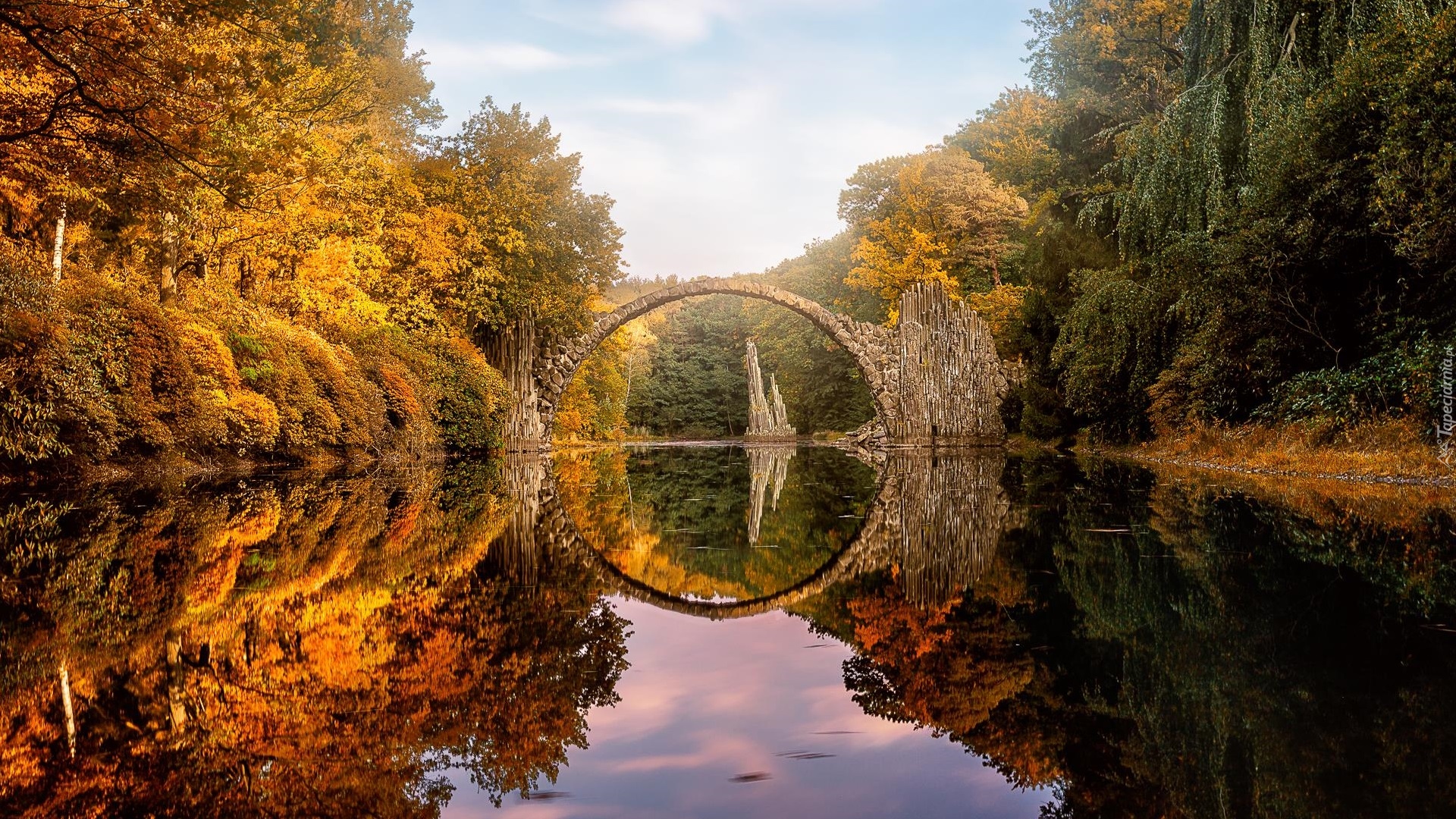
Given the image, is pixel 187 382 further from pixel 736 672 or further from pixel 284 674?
pixel 736 672

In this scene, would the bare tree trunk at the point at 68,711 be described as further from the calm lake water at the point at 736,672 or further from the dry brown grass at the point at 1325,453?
the dry brown grass at the point at 1325,453

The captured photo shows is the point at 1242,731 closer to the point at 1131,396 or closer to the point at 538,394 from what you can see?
the point at 1131,396

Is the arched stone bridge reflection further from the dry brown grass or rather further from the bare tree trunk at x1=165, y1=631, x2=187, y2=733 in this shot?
the dry brown grass

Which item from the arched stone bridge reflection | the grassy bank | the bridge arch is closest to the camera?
the arched stone bridge reflection

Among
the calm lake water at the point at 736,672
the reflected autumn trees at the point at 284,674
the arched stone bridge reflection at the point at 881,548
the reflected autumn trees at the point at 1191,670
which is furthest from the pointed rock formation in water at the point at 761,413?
the reflected autumn trees at the point at 1191,670

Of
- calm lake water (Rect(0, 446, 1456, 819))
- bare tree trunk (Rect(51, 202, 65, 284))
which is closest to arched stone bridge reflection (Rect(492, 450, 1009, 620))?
calm lake water (Rect(0, 446, 1456, 819))

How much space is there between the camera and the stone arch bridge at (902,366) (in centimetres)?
2258

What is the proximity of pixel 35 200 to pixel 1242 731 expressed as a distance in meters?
14.2

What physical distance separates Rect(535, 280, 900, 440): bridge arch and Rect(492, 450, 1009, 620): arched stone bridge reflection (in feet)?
44.9

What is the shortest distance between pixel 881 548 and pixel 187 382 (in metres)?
9.07

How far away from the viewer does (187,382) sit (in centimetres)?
1059

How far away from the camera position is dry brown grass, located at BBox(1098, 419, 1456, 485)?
816 cm

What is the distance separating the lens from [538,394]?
77.5ft

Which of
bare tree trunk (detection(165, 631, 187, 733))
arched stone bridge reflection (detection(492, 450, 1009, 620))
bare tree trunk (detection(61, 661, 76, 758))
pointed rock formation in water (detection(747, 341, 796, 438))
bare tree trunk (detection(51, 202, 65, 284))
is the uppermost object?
bare tree trunk (detection(51, 202, 65, 284))
